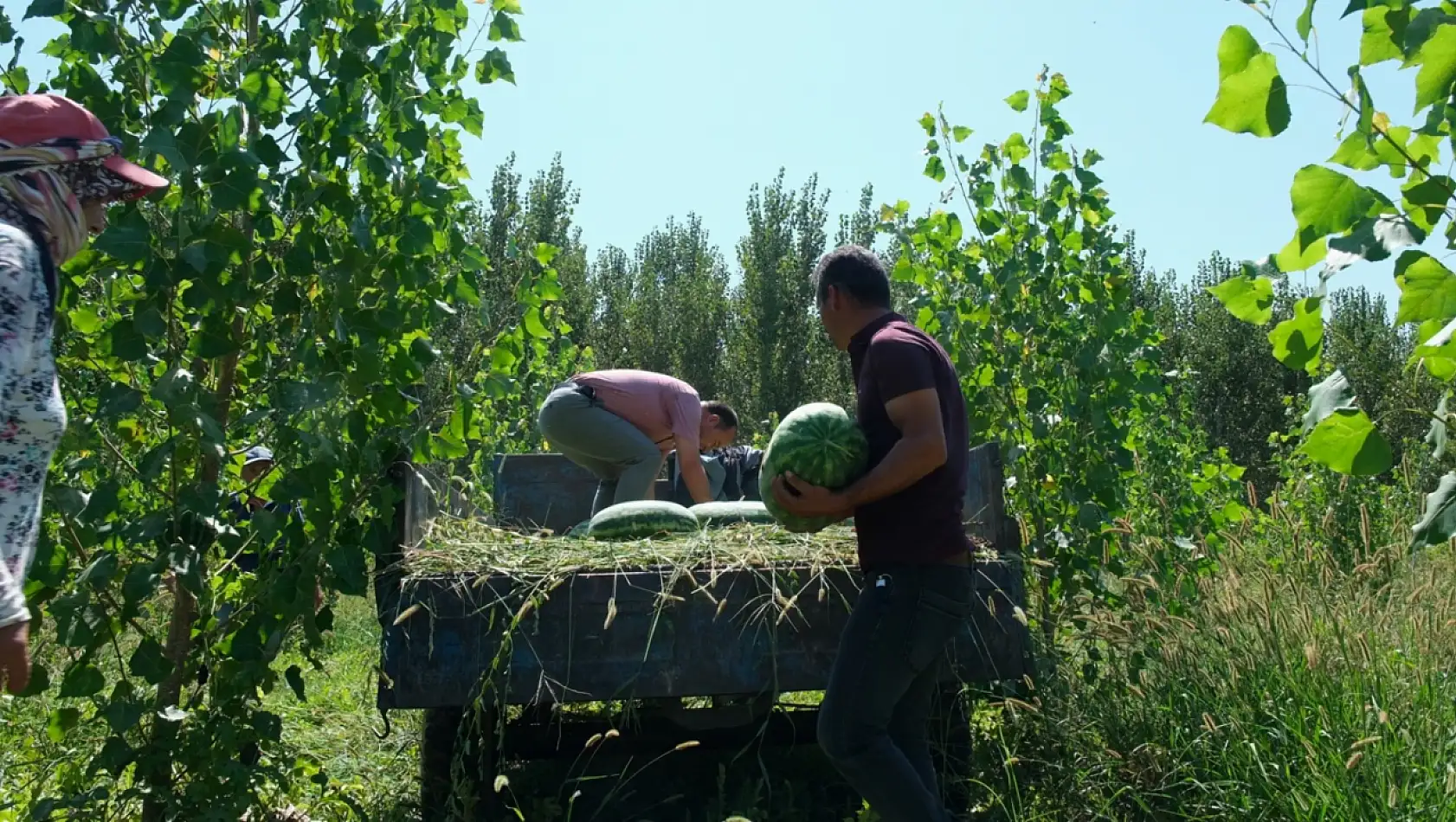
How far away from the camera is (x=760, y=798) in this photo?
4.77 metres

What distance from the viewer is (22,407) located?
2.53 meters

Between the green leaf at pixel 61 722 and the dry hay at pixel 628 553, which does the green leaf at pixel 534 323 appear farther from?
the green leaf at pixel 61 722

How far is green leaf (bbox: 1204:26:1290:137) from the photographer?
2449 millimetres

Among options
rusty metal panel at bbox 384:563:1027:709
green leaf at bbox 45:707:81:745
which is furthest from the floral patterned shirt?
green leaf at bbox 45:707:81:745

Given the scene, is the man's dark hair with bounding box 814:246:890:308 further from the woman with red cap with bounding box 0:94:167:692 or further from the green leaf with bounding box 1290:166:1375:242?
the woman with red cap with bounding box 0:94:167:692

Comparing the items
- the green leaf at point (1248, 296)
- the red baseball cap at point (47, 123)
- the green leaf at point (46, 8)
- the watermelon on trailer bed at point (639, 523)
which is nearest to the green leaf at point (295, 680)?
the watermelon on trailer bed at point (639, 523)

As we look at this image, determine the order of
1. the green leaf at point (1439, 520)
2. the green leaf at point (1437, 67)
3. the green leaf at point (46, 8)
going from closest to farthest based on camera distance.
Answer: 1. the green leaf at point (1437, 67)
2. the green leaf at point (1439, 520)
3. the green leaf at point (46, 8)

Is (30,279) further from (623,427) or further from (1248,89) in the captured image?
(623,427)

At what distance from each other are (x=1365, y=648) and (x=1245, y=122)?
8.69 ft

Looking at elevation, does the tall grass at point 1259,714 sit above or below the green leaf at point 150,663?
below

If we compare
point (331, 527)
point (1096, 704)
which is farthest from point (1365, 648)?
point (331, 527)

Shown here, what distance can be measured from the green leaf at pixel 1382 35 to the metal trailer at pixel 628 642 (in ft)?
7.02

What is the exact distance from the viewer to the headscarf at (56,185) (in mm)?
2721

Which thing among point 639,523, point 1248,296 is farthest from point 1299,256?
point 639,523
